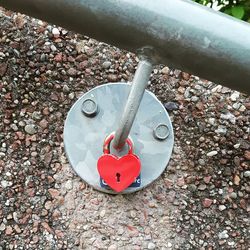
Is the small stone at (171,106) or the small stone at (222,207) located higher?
the small stone at (171,106)

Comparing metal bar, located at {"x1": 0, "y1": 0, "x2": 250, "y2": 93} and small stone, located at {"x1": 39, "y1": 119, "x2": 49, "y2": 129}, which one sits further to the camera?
small stone, located at {"x1": 39, "y1": 119, "x2": 49, "y2": 129}

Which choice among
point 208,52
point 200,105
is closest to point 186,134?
point 200,105

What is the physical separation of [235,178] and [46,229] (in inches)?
17.4

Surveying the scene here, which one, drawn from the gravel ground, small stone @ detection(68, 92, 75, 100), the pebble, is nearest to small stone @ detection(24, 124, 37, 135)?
the gravel ground

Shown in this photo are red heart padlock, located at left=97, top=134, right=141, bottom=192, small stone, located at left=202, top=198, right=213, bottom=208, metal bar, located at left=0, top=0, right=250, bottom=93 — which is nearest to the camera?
metal bar, located at left=0, top=0, right=250, bottom=93

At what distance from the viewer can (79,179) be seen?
1.55 metres

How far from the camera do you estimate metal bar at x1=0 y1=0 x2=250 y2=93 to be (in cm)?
123

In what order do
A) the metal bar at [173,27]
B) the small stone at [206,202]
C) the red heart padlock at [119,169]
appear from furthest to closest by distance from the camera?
the small stone at [206,202], the red heart padlock at [119,169], the metal bar at [173,27]

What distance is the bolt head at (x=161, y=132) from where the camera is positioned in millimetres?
1561

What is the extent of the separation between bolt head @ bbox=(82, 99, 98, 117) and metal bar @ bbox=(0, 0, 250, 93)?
0.31m

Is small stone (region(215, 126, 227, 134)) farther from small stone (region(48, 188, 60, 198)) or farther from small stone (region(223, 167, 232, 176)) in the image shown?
small stone (region(48, 188, 60, 198))

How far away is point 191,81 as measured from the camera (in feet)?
5.40

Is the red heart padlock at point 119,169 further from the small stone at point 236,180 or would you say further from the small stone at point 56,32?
the small stone at point 56,32

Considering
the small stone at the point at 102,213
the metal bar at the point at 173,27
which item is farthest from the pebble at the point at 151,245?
the metal bar at the point at 173,27
